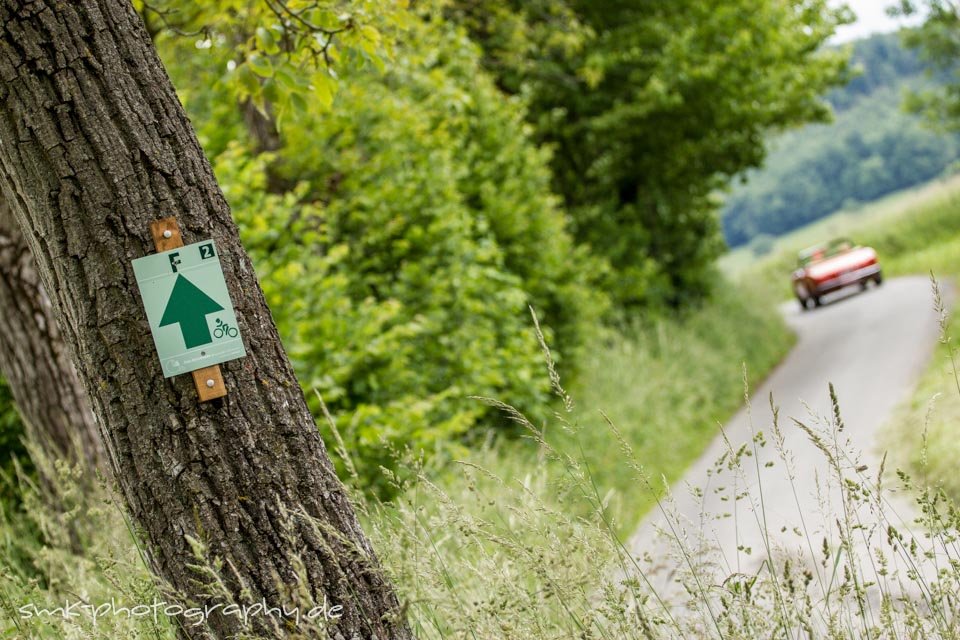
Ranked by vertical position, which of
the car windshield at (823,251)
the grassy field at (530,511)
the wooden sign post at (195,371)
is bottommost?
the car windshield at (823,251)

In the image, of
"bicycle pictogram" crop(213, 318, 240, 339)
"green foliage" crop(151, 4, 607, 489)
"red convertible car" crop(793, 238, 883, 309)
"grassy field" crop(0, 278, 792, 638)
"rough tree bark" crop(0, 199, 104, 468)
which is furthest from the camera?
"red convertible car" crop(793, 238, 883, 309)

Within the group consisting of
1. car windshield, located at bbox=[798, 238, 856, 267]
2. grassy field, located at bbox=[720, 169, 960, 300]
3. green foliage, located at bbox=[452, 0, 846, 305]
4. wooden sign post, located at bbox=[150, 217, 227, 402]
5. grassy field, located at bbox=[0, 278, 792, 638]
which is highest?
green foliage, located at bbox=[452, 0, 846, 305]

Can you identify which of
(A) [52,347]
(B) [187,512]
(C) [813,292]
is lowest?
(C) [813,292]

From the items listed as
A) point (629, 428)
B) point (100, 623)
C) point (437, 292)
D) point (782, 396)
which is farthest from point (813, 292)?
point (100, 623)

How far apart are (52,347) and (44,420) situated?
0.49 m

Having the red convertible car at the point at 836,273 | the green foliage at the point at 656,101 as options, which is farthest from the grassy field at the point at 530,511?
the red convertible car at the point at 836,273

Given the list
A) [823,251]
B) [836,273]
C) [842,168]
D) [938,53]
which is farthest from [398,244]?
[842,168]

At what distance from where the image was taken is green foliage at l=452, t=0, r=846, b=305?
717 inches

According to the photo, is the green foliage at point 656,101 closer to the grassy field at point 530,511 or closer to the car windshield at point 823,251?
the grassy field at point 530,511

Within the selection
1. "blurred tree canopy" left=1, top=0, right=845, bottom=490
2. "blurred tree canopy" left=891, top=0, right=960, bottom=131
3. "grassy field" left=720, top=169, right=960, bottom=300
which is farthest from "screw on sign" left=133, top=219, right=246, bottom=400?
"blurred tree canopy" left=891, top=0, right=960, bottom=131

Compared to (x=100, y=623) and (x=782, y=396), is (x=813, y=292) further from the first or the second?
(x=100, y=623)

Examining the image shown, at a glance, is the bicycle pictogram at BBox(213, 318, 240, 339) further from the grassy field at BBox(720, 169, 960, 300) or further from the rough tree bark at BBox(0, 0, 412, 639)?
the grassy field at BBox(720, 169, 960, 300)

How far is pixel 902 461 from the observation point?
28.1 feet

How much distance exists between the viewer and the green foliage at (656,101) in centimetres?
1822
